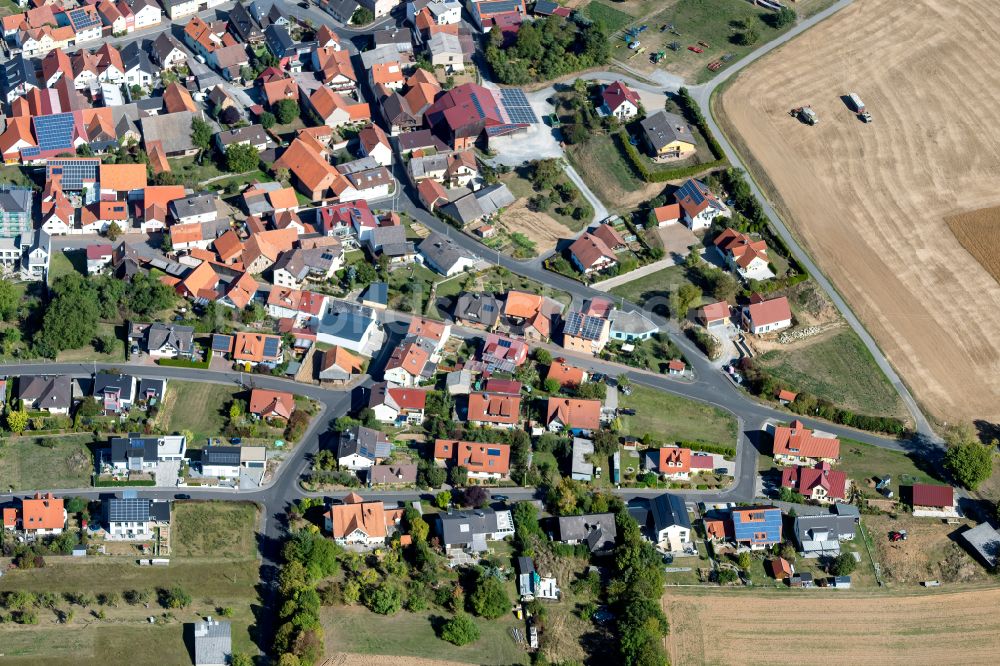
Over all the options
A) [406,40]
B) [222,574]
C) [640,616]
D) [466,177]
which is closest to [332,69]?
[406,40]

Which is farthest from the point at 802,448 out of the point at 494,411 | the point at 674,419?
the point at 494,411

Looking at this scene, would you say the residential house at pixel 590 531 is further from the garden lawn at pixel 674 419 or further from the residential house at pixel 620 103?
the residential house at pixel 620 103

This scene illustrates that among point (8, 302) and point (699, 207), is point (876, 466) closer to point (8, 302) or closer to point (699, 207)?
point (699, 207)

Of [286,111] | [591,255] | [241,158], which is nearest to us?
[591,255]

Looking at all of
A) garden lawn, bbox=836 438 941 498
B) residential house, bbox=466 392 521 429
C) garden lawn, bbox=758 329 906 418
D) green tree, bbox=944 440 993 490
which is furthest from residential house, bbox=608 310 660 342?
green tree, bbox=944 440 993 490

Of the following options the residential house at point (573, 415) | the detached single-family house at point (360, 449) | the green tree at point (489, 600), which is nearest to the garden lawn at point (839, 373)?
the residential house at point (573, 415)

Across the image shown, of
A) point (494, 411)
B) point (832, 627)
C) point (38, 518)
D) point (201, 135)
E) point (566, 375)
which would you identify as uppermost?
point (201, 135)
